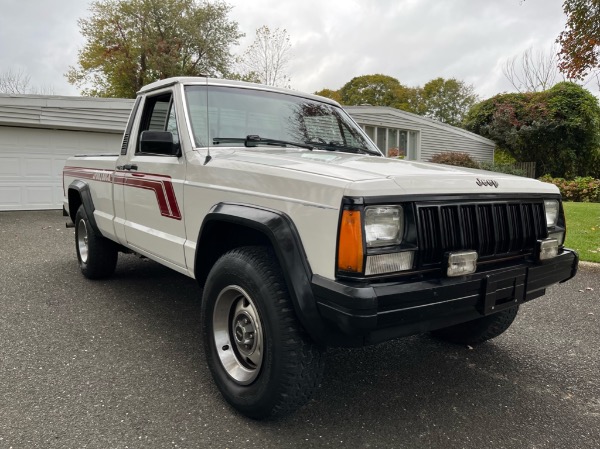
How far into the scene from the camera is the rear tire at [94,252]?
4.94 meters

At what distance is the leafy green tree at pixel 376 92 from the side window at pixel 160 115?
49.2 metres

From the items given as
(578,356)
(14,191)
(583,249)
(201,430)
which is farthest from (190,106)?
(14,191)

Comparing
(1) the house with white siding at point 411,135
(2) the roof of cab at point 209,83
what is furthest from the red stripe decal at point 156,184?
(1) the house with white siding at point 411,135

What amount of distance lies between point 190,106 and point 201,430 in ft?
7.02

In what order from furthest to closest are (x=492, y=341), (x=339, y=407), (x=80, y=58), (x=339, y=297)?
1. (x=80, y=58)
2. (x=492, y=341)
3. (x=339, y=407)
4. (x=339, y=297)

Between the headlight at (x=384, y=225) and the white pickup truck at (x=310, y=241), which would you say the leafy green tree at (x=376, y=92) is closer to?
the white pickup truck at (x=310, y=241)

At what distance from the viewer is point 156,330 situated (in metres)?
3.79

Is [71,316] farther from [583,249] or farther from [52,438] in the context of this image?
[583,249]

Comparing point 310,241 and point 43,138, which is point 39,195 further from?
point 310,241

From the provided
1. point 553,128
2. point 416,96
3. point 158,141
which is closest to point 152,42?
point 553,128

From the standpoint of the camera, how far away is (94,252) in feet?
16.4

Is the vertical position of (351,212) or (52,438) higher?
(351,212)

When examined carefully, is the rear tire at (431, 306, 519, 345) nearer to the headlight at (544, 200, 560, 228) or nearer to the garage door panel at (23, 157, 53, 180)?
the headlight at (544, 200, 560, 228)

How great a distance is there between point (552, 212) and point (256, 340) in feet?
→ 6.48
